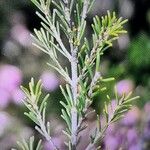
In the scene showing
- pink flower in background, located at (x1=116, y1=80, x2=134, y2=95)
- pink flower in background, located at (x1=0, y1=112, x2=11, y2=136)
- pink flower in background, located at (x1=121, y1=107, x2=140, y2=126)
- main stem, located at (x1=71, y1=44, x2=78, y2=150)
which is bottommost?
pink flower in background, located at (x1=116, y1=80, x2=134, y2=95)

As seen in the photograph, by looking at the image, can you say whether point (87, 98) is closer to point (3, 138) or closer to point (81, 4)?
point (81, 4)

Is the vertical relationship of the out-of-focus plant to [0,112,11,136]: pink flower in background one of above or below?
below

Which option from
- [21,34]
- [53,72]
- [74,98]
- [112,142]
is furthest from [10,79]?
[74,98]

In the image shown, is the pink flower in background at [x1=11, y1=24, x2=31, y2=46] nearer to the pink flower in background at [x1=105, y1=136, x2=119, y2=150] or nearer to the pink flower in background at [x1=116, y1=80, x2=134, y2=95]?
the pink flower in background at [x1=116, y1=80, x2=134, y2=95]

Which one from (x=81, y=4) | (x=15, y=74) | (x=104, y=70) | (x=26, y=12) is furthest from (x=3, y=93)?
(x=81, y=4)

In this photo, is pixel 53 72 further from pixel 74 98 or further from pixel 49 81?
pixel 74 98

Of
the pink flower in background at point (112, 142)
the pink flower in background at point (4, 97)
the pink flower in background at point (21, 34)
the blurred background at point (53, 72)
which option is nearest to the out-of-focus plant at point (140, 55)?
the blurred background at point (53, 72)

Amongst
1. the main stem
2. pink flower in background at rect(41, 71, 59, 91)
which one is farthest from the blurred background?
the main stem

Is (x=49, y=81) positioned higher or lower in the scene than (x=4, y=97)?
lower

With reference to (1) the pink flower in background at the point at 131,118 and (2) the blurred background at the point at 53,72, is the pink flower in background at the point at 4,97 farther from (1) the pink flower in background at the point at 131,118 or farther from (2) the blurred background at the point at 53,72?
(1) the pink flower in background at the point at 131,118
